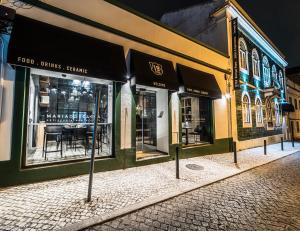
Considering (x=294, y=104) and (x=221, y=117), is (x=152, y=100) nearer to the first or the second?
(x=221, y=117)

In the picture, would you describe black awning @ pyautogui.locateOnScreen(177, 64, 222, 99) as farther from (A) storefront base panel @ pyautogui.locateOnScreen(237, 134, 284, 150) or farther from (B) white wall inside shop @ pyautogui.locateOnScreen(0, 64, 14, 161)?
(B) white wall inside shop @ pyautogui.locateOnScreen(0, 64, 14, 161)

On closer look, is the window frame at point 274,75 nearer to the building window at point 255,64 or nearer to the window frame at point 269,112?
the window frame at point 269,112

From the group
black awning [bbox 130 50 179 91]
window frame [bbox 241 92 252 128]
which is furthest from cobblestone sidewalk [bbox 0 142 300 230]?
window frame [bbox 241 92 252 128]

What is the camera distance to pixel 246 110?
12406mm

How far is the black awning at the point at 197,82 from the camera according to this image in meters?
7.96

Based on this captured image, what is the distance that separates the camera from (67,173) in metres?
5.17

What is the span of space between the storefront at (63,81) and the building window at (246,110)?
31.7ft

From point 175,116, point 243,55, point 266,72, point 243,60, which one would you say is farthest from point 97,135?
point 266,72

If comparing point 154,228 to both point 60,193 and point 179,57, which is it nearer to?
point 60,193

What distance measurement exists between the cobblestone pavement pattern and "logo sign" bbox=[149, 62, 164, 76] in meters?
4.52

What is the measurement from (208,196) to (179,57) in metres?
6.45

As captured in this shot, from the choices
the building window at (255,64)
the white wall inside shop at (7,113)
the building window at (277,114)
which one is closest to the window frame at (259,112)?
the building window at (255,64)

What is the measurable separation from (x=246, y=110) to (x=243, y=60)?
3.73 metres

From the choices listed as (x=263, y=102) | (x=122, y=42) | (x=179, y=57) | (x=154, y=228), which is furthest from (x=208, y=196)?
(x=263, y=102)
